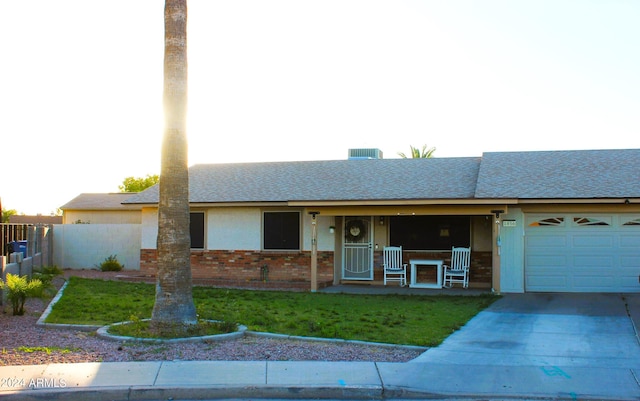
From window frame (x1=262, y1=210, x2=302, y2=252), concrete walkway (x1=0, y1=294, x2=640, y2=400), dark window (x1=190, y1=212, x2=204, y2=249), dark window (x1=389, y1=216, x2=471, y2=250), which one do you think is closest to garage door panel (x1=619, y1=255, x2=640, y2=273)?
dark window (x1=389, y1=216, x2=471, y2=250)

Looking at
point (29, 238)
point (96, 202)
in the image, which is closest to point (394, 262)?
point (29, 238)

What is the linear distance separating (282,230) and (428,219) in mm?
4463

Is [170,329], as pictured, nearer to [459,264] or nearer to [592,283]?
[459,264]

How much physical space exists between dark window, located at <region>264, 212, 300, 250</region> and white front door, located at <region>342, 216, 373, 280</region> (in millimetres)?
1559

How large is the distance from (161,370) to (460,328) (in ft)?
18.7

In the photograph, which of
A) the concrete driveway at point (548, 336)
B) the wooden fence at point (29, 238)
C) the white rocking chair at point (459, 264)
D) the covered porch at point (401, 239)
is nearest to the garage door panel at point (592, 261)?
the concrete driveway at point (548, 336)

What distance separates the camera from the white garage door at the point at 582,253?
17922 mm

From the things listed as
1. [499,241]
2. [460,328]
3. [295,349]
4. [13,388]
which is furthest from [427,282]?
[13,388]

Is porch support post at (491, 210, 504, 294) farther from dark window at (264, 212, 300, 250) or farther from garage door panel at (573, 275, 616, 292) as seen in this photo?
dark window at (264, 212, 300, 250)

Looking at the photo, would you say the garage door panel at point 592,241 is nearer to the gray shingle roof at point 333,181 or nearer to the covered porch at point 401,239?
the covered porch at point 401,239

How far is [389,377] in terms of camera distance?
8516 mm

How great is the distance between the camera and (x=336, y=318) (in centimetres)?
1320

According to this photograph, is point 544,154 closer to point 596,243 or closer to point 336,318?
point 596,243

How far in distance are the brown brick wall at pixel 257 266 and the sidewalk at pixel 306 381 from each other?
11486 millimetres
